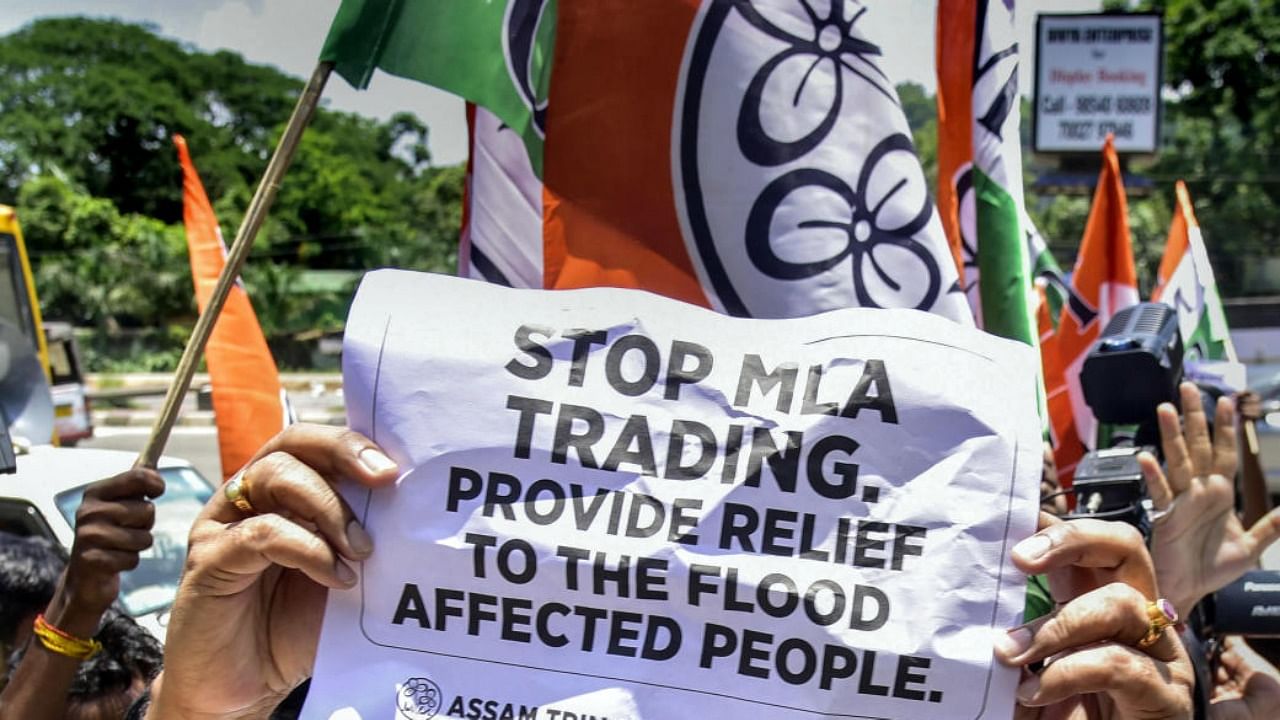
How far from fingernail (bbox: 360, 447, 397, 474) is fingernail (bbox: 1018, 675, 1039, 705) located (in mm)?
666

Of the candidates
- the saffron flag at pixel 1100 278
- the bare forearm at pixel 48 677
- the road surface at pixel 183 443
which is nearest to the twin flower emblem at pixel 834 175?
the bare forearm at pixel 48 677

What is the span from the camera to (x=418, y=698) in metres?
1.27

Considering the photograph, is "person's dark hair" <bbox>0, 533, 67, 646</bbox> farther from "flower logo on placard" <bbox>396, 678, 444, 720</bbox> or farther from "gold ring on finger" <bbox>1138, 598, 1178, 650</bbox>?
"gold ring on finger" <bbox>1138, 598, 1178, 650</bbox>

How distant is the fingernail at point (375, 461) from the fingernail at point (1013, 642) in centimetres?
63

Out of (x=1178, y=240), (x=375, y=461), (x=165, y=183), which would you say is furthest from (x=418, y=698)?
(x=165, y=183)

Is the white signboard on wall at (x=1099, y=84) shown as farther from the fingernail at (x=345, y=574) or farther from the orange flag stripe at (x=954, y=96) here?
the fingernail at (x=345, y=574)

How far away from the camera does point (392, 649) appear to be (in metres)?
1.29

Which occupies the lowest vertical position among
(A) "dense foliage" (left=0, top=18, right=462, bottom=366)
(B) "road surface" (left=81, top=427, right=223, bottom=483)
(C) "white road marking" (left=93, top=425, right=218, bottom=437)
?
(C) "white road marking" (left=93, top=425, right=218, bottom=437)

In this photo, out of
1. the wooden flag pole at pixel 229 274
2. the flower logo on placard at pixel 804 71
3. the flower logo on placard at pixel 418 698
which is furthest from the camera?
the flower logo on placard at pixel 804 71

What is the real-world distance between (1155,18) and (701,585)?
26.1 metres

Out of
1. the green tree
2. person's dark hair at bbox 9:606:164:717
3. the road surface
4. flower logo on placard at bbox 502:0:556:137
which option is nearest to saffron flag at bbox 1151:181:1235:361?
flower logo on placard at bbox 502:0:556:137

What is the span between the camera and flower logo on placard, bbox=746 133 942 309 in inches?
85.9

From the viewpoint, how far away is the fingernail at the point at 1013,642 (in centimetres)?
117

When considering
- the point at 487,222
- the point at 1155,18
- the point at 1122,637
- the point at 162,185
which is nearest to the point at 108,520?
the point at 487,222
